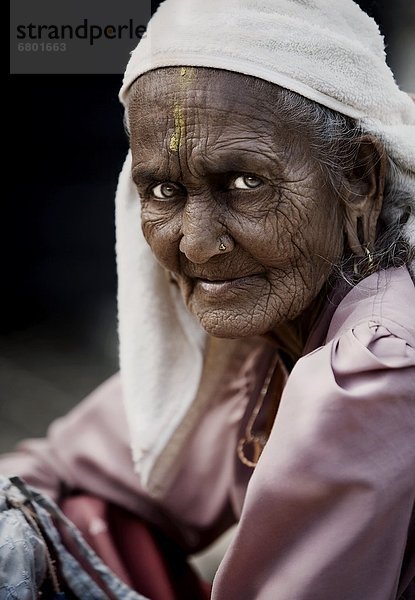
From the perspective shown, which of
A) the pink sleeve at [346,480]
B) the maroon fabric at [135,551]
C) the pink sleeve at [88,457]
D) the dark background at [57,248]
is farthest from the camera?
the dark background at [57,248]

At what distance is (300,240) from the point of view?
1.86 m

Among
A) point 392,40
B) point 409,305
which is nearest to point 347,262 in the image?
point 409,305

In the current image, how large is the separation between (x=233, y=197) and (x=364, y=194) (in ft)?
0.91

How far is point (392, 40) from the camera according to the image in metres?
2.40

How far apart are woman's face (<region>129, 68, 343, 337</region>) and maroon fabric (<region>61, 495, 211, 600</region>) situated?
0.69 metres

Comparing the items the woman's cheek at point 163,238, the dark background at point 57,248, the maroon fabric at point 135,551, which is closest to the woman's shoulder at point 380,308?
the woman's cheek at point 163,238

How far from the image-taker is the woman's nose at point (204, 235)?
182 cm

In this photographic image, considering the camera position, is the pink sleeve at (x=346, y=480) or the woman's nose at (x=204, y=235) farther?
the woman's nose at (x=204, y=235)

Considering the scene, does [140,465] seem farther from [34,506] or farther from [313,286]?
[313,286]

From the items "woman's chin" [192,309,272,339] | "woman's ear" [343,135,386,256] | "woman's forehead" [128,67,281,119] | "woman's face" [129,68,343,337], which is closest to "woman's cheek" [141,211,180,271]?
"woman's face" [129,68,343,337]

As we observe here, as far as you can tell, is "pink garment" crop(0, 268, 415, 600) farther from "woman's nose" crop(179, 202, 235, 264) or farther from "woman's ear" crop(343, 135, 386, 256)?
"woman's nose" crop(179, 202, 235, 264)

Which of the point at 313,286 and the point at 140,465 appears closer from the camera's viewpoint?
the point at 313,286

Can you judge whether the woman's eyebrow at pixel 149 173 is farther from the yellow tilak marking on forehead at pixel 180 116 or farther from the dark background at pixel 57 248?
the dark background at pixel 57 248

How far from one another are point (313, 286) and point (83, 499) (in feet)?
3.14
